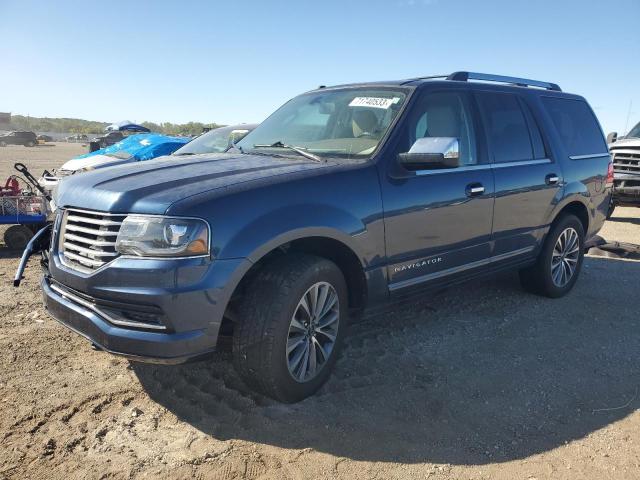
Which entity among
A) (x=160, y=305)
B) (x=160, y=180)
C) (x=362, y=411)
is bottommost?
(x=362, y=411)

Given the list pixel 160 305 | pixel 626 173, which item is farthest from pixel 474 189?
pixel 626 173

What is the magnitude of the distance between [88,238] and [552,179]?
4038mm

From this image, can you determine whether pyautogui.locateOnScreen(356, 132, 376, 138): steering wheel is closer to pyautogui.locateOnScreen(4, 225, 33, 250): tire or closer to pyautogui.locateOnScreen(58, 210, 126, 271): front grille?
pyautogui.locateOnScreen(58, 210, 126, 271): front grille

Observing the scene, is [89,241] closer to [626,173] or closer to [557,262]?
[557,262]

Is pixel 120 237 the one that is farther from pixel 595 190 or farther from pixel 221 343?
pixel 595 190

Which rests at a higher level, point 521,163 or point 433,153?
point 433,153

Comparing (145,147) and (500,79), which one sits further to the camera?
(145,147)

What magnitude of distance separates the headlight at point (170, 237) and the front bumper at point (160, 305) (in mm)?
51

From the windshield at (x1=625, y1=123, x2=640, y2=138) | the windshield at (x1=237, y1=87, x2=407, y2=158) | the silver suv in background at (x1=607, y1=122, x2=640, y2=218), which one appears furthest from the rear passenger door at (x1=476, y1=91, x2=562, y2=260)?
the windshield at (x1=625, y1=123, x2=640, y2=138)

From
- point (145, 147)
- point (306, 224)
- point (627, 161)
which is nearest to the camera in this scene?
point (306, 224)

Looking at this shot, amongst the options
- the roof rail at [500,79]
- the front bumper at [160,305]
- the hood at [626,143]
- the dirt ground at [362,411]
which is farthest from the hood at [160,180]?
the hood at [626,143]

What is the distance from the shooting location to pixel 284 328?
2.89m

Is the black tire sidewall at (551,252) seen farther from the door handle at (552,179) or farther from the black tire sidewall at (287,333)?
the black tire sidewall at (287,333)

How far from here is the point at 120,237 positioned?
2.66 meters
